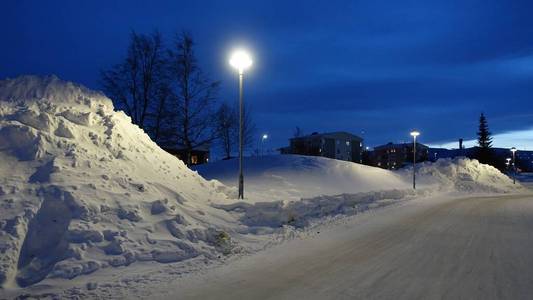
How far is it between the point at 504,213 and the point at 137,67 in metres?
25.4

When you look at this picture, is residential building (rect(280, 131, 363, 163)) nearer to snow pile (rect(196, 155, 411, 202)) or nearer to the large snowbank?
the large snowbank

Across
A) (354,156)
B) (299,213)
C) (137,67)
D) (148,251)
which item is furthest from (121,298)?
(354,156)

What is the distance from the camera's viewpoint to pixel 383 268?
8102 millimetres

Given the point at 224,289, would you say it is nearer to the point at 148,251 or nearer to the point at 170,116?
the point at 148,251

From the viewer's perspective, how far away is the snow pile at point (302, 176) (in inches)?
1053

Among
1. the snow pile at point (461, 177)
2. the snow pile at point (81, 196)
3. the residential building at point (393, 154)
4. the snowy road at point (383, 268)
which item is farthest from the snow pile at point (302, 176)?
the residential building at point (393, 154)

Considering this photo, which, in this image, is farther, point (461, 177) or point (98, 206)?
point (461, 177)

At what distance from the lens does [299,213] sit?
14.5 m

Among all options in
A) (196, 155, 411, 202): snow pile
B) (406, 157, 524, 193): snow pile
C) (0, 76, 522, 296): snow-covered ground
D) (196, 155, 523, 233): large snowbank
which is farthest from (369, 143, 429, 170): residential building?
(0, 76, 522, 296): snow-covered ground

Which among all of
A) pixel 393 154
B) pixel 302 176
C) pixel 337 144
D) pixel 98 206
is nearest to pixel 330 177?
pixel 302 176

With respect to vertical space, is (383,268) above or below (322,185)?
below

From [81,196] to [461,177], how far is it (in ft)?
138

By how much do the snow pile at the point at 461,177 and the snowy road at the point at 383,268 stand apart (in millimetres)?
27393

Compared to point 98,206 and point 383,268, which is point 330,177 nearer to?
point 98,206
